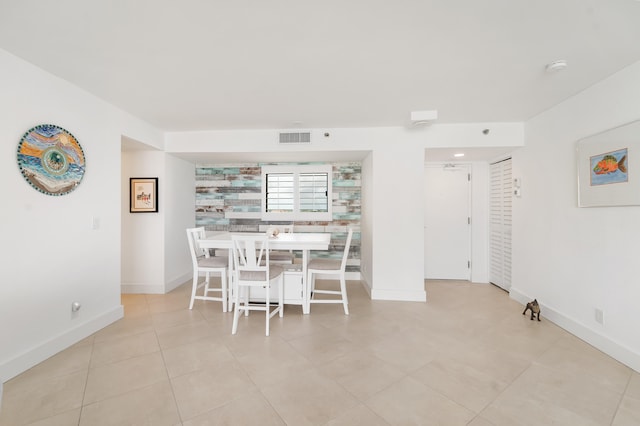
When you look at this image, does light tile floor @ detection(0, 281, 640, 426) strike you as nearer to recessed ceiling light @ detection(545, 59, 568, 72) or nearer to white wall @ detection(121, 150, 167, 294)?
white wall @ detection(121, 150, 167, 294)

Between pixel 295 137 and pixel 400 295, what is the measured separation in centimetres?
264

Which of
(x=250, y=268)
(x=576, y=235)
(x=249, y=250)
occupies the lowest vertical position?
(x=250, y=268)

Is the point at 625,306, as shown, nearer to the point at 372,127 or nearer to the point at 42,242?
the point at 372,127

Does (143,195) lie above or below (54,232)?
above

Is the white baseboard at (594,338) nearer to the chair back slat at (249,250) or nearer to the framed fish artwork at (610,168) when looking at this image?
the framed fish artwork at (610,168)

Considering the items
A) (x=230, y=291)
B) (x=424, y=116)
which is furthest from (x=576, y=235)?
(x=230, y=291)

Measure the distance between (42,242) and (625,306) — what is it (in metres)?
4.84

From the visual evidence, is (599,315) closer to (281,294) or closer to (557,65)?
(557,65)

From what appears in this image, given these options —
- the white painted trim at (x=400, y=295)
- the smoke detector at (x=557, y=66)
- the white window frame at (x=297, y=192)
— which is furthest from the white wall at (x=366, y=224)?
the smoke detector at (x=557, y=66)

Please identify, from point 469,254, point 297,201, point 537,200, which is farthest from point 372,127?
point 469,254

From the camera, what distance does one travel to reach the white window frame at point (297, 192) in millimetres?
4543

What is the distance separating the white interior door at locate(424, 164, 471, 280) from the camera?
4355mm

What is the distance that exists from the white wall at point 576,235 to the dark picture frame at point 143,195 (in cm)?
506

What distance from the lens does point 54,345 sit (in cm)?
221
